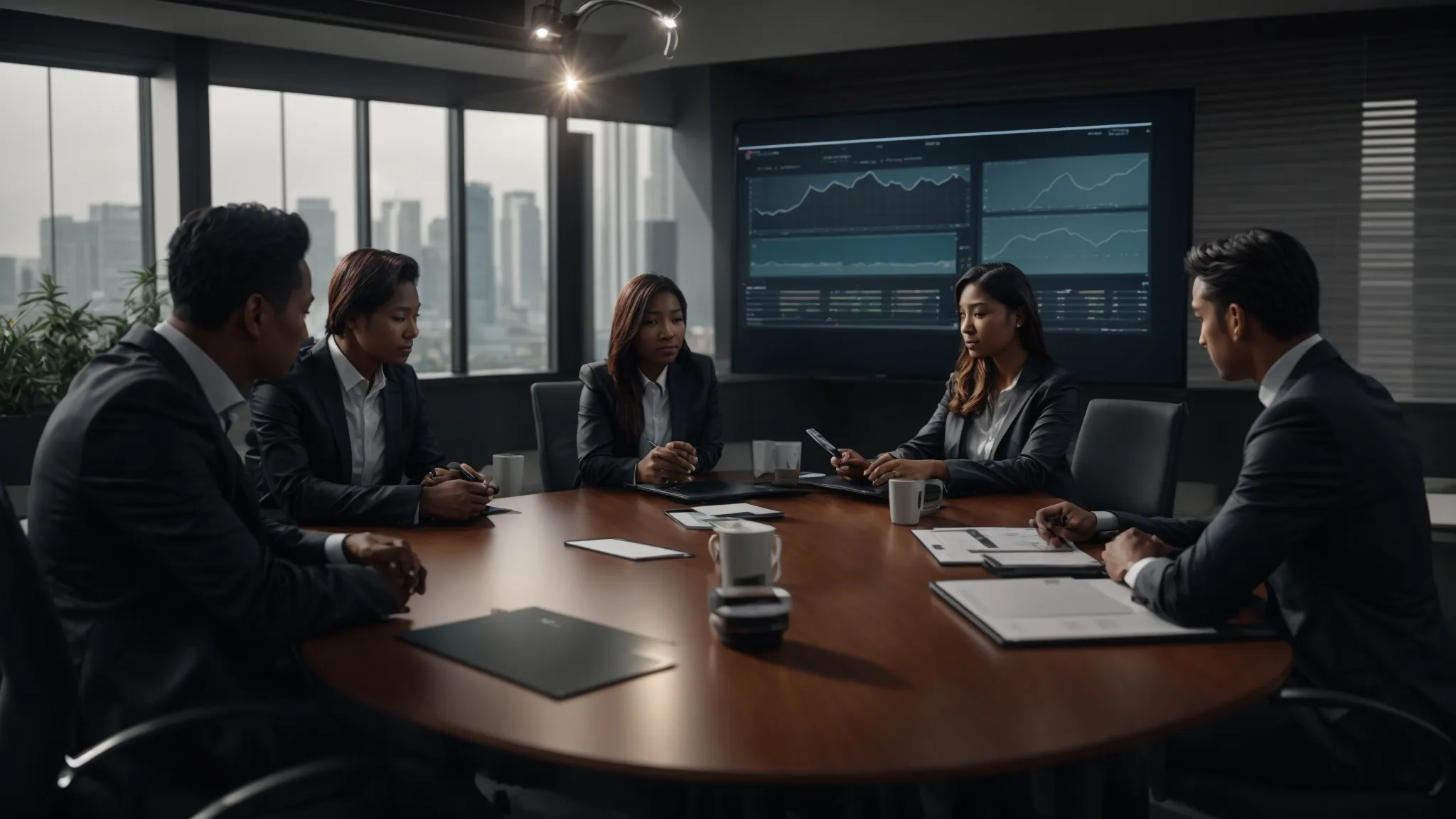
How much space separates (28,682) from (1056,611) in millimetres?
1391

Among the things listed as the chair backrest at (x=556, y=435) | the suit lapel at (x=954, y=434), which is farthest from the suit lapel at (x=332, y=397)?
the suit lapel at (x=954, y=434)

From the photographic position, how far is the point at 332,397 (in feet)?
9.12

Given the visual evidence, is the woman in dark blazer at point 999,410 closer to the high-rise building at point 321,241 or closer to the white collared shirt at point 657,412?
the white collared shirt at point 657,412

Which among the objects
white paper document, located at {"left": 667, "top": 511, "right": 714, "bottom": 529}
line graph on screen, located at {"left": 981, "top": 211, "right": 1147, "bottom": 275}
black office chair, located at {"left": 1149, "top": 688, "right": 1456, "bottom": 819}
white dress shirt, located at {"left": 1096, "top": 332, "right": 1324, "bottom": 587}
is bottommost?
black office chair, located at {"left": 1149, "top": 688, "right": 1456, "bottom": 819}

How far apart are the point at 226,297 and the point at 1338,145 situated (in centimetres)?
464

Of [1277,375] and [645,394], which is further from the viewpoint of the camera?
[645,394]

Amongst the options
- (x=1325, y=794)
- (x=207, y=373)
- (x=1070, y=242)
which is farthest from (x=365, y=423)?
(x=1070, y=242)

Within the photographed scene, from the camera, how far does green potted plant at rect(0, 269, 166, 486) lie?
4055mm

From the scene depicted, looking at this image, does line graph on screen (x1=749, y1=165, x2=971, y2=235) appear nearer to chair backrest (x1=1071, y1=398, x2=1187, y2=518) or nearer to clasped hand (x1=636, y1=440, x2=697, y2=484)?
chair backrest (x1=1071, y1=398, x2=1187, y2=518)

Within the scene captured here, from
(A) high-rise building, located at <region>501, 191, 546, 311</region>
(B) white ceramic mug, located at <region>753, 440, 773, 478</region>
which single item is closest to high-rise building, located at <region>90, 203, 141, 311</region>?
(A) high-rise building, located at <region>501, 191, 546, 311</region>

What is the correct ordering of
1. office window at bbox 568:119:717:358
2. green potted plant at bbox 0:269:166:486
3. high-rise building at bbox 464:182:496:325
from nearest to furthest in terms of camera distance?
green potted plant at bbox 0:269:166:486 → high-rise building at bbox 464:182:496:325 → office window at bbox 568:119:717:358

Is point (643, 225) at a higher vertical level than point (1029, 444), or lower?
higher

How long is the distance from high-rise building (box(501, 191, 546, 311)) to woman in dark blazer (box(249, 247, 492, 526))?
280cm

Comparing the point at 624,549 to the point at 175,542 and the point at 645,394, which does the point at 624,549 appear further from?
the point at 645,394
